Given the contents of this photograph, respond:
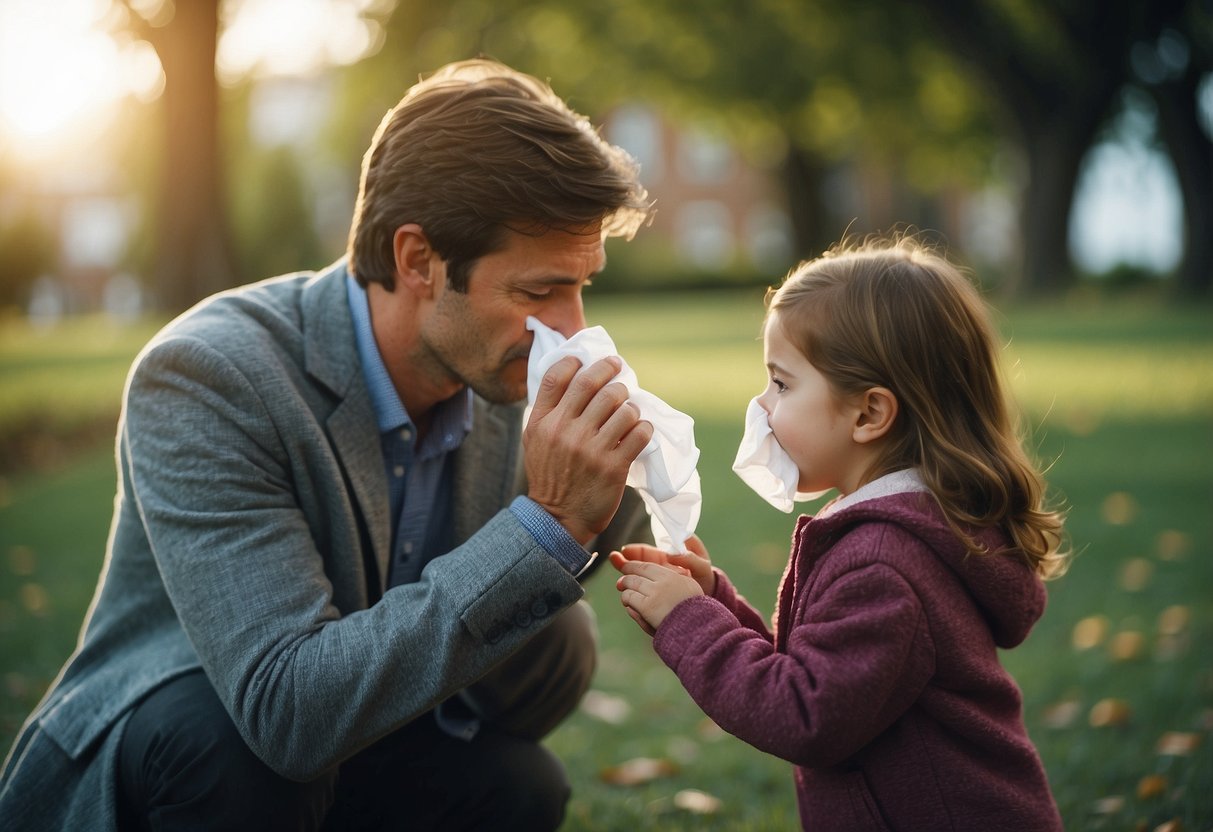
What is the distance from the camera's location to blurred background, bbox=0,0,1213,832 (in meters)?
4.22

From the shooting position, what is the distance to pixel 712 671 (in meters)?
2.14

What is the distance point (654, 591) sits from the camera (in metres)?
2.26

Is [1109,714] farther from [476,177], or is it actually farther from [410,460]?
[476,177]

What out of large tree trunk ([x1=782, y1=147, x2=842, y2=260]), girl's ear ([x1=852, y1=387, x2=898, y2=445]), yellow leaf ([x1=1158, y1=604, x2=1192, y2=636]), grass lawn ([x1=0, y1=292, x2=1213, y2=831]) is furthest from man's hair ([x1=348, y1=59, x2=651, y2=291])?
large tree trunk ([x1=782, y1=147, x2=842, y2=260])

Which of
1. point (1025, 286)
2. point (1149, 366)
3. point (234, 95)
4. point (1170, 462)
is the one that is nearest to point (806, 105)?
point (1025, 286)

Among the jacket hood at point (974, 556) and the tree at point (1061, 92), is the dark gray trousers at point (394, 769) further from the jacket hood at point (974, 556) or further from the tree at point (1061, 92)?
the tree at point (1061, 92)

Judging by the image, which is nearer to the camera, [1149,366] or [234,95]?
[1149,366]

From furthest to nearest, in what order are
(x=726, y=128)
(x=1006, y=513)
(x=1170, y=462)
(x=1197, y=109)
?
(x=726, y=128)
(x=1197, y=109)
(x=1170, y=462)
(x=1006, y=513)

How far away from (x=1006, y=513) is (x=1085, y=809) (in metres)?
1.61

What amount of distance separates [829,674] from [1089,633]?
134 inches

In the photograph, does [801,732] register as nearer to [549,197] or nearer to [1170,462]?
[549,197]

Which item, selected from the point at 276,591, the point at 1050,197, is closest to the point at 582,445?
the point at 276,591

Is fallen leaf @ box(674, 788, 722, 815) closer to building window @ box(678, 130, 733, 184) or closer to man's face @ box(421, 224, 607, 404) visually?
man's face @ box(421, 224, 607, 404)

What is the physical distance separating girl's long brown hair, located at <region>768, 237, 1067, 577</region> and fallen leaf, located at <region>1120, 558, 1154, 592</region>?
3.58m
